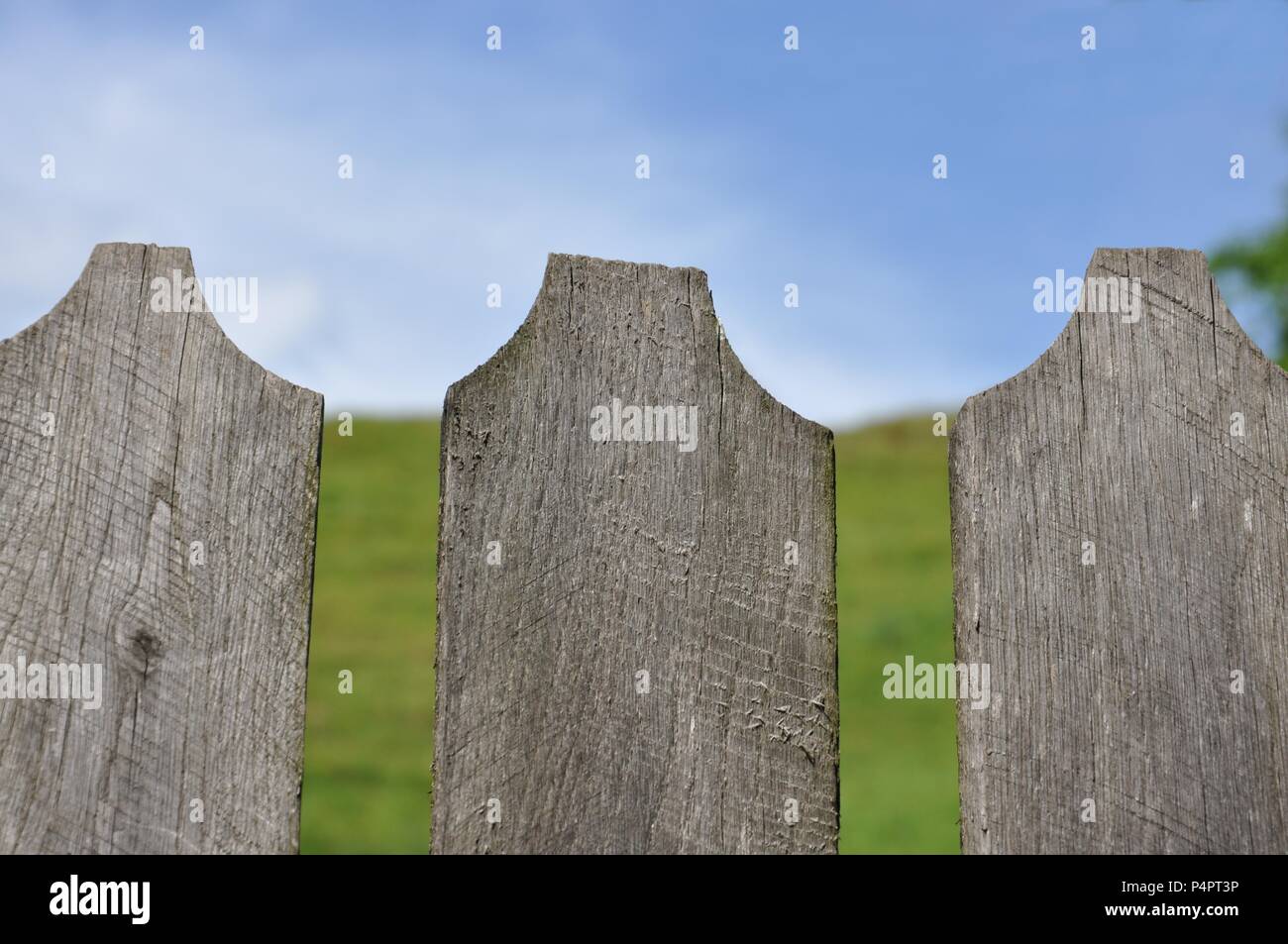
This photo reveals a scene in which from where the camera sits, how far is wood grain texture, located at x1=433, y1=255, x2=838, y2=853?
6.07 ft

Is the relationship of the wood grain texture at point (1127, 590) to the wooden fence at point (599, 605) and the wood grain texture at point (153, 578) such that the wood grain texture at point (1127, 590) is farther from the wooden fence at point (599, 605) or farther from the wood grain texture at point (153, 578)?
the wood grain texture at point (153, 578)

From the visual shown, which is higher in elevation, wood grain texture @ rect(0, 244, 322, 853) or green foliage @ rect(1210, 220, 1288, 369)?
green foliage @ rect(1210, 220, 1288, 369)

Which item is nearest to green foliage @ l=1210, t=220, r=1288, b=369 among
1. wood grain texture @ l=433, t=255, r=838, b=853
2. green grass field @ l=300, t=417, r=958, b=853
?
green grass field @ l=300, t=417, r=958, b=853

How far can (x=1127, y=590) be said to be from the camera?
6.52ft

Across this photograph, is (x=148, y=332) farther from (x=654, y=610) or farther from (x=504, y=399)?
(x=654, y=610)

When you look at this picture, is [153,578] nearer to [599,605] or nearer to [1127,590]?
[599,605]

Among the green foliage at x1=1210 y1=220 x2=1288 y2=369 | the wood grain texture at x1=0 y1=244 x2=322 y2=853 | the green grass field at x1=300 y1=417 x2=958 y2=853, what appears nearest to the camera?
the wood grain texture at x1=0 y1=244 x2=322 y2=853

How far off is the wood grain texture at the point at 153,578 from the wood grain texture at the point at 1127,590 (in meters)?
1.21

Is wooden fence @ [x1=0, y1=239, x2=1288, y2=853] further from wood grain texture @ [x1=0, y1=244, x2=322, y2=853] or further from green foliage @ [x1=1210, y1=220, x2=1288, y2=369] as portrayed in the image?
green foliage @ [x1=1210, y1=220, x2=1288, y2=369]

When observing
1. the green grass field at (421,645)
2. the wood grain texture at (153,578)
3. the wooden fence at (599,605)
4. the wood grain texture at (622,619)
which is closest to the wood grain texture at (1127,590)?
the wooden fence at (599,605)

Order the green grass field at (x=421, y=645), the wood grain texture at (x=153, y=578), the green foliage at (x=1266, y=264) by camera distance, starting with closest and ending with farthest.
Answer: the wood grain texture at (x=153, y=578)
the green grass field at (x=421, y=645)
the green foliage at (x=1266, y=264)

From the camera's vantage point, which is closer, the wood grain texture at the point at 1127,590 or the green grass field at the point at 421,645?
the wood grain texture at the point at 1127,590

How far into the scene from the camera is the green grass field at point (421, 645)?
30.5 feet

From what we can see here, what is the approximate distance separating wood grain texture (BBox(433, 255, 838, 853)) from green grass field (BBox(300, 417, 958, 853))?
694 cm
